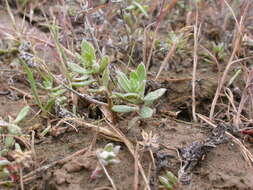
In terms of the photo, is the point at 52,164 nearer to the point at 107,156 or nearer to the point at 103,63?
the point at 107,156

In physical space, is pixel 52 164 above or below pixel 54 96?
below

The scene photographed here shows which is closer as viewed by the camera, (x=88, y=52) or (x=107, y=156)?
(x=107, y=156)

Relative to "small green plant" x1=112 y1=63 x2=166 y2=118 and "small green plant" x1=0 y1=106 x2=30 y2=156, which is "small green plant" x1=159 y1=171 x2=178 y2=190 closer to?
"small green plant" x1=112 y1=63 x2=166 y2=118

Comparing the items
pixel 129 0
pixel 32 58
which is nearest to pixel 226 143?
pixel 32 58

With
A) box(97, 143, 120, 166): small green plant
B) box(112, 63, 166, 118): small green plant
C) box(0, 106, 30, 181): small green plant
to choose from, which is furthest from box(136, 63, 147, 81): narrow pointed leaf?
box(0, 106, 30, 181): small green plant

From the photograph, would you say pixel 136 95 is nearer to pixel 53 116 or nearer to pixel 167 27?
pixel 53 116

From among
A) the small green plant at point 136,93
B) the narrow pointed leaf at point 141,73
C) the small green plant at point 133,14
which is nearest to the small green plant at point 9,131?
the small green plant at point 136,93

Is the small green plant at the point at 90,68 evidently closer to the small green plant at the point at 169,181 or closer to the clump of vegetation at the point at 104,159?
the clump of vegetation at the point at 104,159

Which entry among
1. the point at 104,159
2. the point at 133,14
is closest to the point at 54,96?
the point at 104,159
